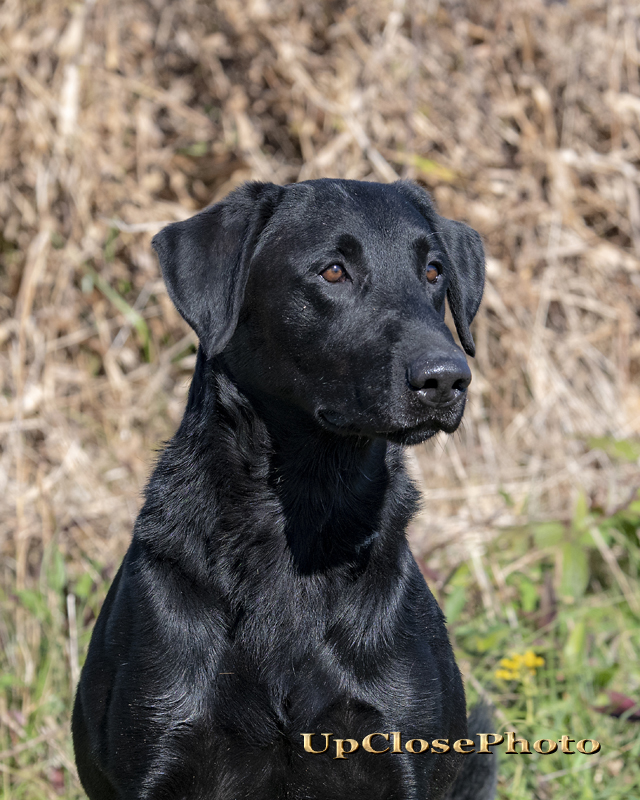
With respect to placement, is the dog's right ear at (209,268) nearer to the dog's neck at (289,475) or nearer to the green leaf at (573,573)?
the dog's neck at (289,475)

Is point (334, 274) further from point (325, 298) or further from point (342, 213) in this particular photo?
point (342, 213)

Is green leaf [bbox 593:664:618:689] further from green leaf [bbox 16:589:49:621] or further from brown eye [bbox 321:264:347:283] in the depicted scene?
green leaf [bbox 16:589:49:621]

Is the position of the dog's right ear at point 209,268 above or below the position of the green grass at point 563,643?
above

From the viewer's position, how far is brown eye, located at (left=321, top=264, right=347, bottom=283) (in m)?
2.42

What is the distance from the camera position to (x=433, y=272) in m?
2.61

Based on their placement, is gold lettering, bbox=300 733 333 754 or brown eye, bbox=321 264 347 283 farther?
brown eye, bbox=321 264 347 283

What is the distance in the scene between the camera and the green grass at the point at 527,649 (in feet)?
10.7

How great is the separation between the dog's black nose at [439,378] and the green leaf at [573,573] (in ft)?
6.54

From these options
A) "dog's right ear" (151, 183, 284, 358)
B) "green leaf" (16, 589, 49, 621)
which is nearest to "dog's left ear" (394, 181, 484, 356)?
"dog's right ear" (151, 183, 284, 358)

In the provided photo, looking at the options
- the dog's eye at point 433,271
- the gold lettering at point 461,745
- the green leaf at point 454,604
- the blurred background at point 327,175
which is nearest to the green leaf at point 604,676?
the green leaf at point 454,604

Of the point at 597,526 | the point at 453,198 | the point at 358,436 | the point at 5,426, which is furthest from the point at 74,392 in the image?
the point at 358,436

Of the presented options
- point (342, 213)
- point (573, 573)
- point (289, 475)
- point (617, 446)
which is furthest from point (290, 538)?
point (617, 446)

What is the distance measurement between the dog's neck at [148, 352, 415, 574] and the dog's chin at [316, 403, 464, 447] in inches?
5.7

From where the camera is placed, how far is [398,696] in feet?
7.59
